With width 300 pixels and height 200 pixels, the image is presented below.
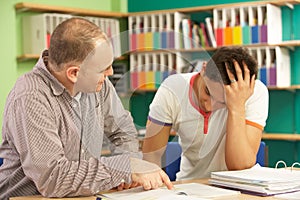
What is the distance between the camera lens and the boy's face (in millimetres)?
1897

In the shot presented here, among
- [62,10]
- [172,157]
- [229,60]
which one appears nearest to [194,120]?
[172,157]

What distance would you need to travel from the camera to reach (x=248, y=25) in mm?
5246

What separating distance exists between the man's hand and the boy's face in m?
0.30

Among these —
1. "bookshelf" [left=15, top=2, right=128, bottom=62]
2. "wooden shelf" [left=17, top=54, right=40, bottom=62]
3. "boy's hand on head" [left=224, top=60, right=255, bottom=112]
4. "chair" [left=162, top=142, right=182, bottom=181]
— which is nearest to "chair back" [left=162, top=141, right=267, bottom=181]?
"chair" [left=162, top=142, right=182, bottom=181]

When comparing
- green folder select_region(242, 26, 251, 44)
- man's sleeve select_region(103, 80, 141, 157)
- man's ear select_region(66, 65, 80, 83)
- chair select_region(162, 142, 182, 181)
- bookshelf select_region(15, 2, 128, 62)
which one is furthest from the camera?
bookshelf select_region(15, 2, 128, 62)

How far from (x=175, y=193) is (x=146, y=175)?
0.41 feet

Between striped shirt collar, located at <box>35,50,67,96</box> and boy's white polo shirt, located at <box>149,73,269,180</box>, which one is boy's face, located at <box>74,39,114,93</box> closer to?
striped shirt collar, located at <box>35,50,67,96</box>

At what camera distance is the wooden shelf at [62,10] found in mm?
5298

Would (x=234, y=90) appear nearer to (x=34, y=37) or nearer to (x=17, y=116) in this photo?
(x=17, y=116)

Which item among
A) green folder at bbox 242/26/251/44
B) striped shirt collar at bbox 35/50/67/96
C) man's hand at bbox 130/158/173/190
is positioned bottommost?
man's hand at bbox 130/158/173/190

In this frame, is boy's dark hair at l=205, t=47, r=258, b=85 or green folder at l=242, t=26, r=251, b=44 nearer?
boy's dark hair at l=205, t=47, r=258, b=85

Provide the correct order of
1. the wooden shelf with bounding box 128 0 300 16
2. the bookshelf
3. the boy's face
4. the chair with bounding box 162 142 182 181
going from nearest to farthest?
the boy's face, the chair with bounding box 162 142 182 181, the wooden shelf with bounding box 128 0 300 16, the bookshelf

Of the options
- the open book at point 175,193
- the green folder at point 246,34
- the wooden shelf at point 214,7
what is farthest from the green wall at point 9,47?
the open book at point 175,193

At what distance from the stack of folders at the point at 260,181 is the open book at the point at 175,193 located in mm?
62
